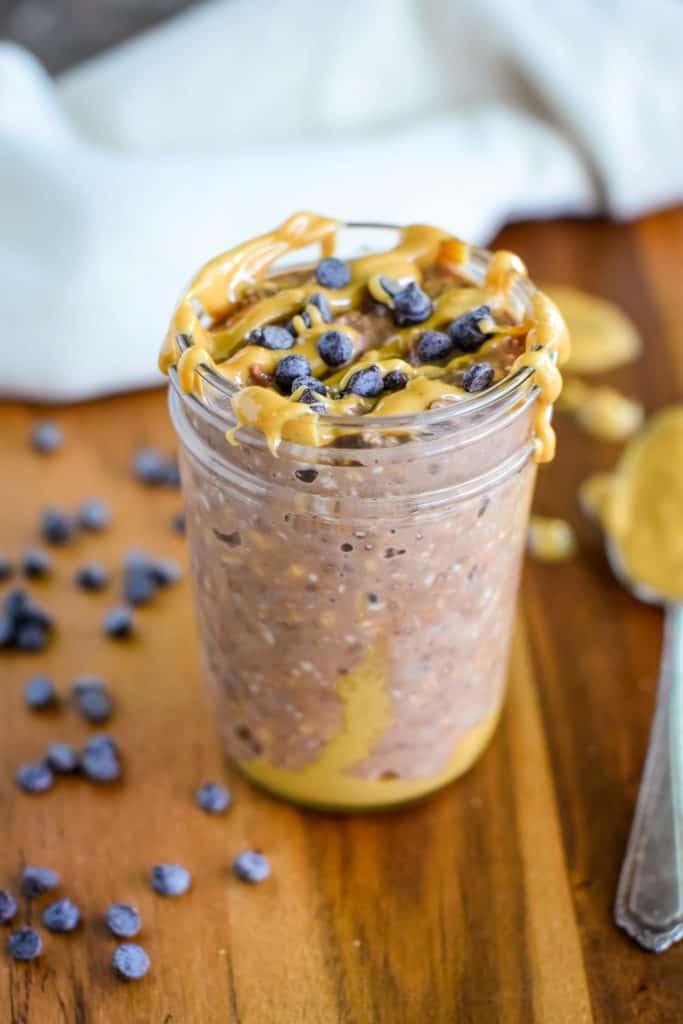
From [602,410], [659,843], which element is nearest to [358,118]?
[602,410]

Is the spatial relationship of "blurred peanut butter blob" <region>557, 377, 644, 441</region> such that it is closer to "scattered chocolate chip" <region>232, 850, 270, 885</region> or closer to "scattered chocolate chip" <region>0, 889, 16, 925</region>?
"scattered chocolate chip" <region>232, 850, 270, 885</region>

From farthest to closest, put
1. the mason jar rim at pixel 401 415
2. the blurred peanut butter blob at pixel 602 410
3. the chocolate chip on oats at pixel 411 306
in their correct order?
the blurred peanut butter blob at pixel 602 410 → the chocolate chip on oats at pixel 411 306 → the mason jar rim at pixel 401 415

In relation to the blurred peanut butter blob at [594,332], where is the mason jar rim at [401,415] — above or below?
above

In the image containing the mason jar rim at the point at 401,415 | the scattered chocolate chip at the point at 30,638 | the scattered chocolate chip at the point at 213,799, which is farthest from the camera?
the scattered chocolate chip at the point at 30,638

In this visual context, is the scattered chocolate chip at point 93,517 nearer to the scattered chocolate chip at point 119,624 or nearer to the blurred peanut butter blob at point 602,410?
the scattered chocolate chip at point 119,624

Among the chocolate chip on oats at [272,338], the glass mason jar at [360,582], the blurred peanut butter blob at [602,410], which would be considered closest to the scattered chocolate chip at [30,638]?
the glass mason jar at [360,582]

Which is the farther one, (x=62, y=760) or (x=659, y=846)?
(x=62, y=760)

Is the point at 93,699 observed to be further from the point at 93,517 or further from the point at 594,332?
the point at 594,332
